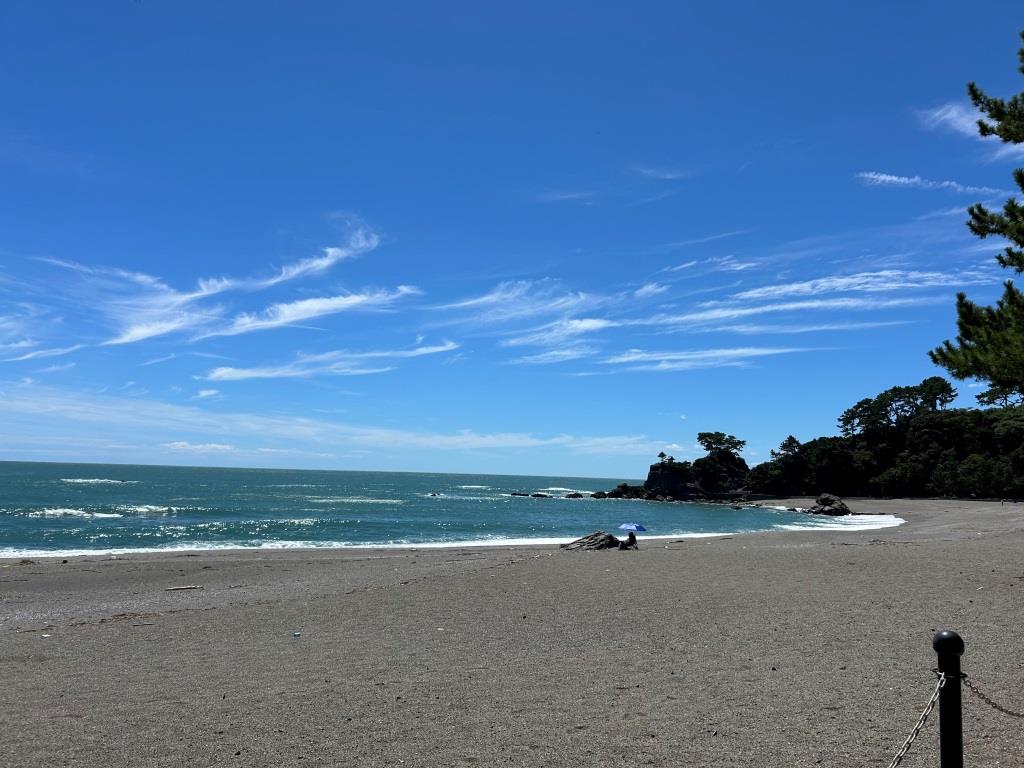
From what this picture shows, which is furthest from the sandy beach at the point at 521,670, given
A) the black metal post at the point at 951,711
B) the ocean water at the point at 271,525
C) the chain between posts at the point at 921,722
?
the ocean water at the point at 271,525

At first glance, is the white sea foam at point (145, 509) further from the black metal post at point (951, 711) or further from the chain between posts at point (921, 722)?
the black metal post at point (951, 711)

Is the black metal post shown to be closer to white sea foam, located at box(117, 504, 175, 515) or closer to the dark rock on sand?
white sea foam, located at box(117, 504, 175, 515)

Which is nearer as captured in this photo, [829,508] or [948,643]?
[948,643]

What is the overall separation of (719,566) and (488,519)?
44.3 m

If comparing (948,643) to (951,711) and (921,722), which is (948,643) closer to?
(951,711)

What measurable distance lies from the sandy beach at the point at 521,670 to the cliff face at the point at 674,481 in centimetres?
10079

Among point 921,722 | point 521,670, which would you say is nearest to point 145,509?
point 521,670

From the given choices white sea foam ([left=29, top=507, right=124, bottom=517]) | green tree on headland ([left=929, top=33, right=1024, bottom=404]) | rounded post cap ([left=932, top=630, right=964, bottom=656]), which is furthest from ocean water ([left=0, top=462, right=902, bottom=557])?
rounded post cap ([left=932, top=630, right=964, bottom=656])

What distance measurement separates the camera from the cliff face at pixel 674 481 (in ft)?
381

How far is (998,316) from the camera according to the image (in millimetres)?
12219

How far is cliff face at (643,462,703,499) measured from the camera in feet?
381

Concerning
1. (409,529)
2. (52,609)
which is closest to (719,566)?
(52,609)

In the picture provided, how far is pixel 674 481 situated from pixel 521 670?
373ft

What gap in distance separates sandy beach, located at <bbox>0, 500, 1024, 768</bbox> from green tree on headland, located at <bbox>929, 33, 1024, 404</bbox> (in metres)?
3.89
